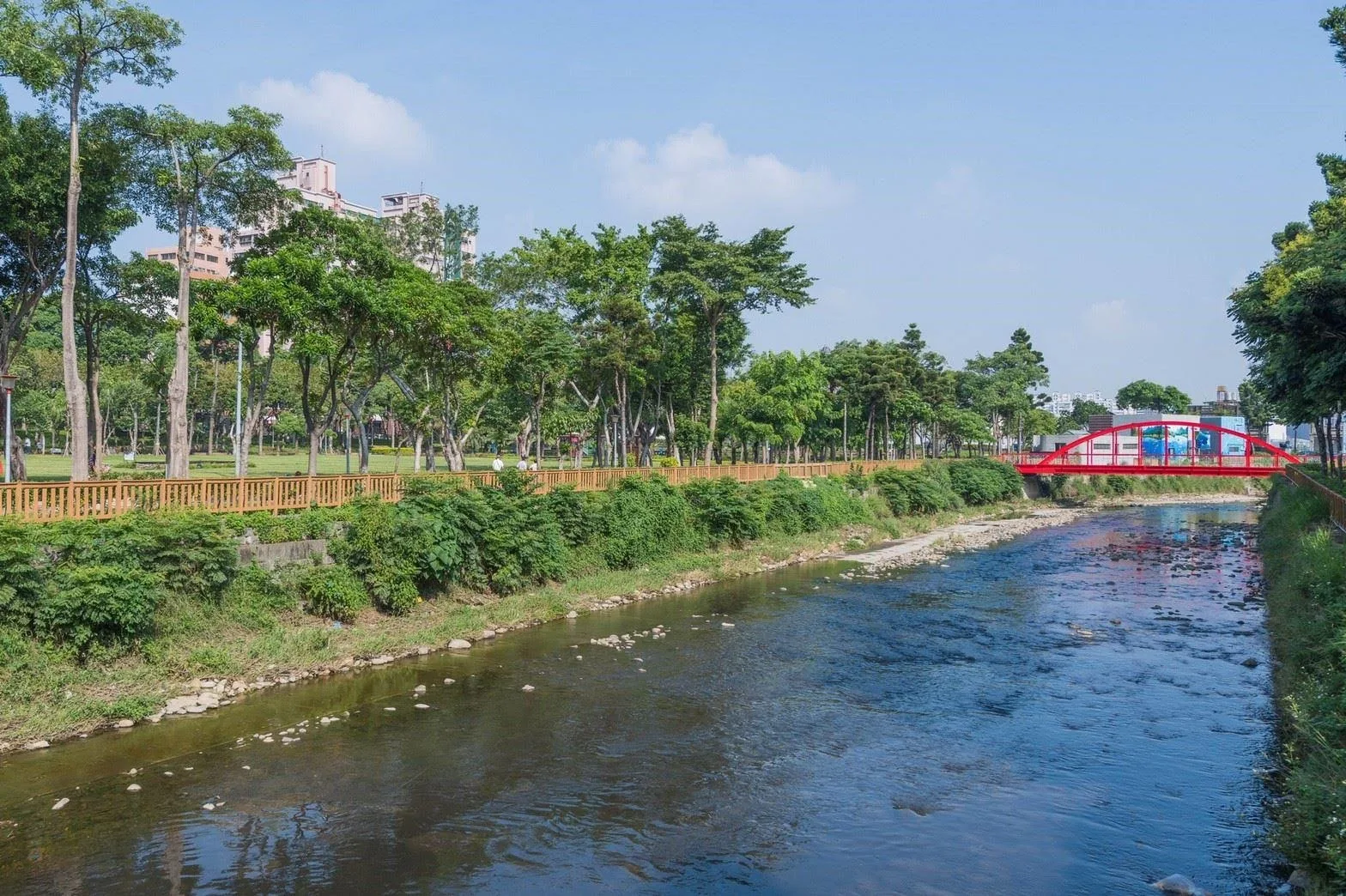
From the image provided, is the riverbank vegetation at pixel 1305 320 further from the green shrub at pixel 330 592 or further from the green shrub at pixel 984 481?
the green shrub at pixel 984 481

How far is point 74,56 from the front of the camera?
23.9 m

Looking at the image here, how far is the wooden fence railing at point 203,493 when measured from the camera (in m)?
17.0

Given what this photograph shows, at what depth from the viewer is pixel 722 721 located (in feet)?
51.3

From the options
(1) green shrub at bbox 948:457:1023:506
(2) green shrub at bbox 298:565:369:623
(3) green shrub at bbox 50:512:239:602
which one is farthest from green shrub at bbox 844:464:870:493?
(3) green shrub at bbox 50:512:239:602

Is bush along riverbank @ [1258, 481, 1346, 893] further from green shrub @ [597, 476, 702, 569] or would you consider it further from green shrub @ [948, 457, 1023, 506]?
green shrub @ [948, 457, 1023, 506]

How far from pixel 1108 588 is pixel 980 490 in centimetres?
3087

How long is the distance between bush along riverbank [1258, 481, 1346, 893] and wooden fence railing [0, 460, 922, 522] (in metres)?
19.4

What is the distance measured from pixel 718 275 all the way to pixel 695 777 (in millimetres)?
38533

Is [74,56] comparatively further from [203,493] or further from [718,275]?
[718,275]

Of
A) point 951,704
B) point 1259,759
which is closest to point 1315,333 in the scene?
point 1259,759

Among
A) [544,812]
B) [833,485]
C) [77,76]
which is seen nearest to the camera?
[544,812]

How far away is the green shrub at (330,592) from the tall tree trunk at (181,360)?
364 inches

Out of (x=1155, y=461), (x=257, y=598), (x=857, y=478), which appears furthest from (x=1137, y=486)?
(x=257, y=598)

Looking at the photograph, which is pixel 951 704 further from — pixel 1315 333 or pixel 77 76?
pixel 77 76
